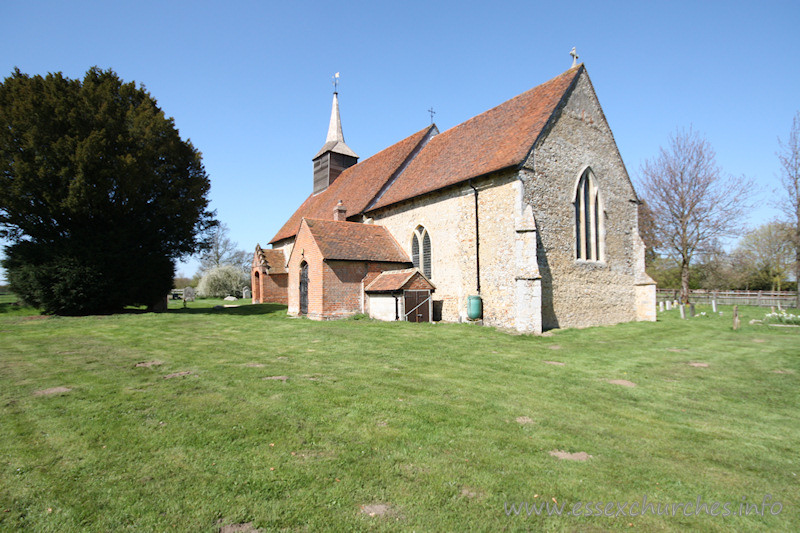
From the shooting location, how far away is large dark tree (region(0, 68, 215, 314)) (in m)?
17.0

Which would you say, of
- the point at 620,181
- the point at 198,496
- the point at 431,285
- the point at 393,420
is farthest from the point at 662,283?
the point at 198,496

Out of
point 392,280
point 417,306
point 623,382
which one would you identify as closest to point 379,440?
point 623,382

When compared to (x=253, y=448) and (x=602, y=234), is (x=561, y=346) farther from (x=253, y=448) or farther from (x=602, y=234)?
(x=253, y=448)

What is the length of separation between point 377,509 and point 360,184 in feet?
79.4

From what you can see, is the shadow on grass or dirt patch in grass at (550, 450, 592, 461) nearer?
dirt patch in grass at (550, 450, 592, 461)

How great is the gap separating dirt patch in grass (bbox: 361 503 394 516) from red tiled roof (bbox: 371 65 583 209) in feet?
43.0

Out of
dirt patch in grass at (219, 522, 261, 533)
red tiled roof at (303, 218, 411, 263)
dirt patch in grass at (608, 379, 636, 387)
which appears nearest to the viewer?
dirt patch in grass at (219, 522, 261, 533)

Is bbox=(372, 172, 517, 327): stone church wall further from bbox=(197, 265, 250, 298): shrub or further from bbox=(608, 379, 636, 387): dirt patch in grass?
bbox=(197, 265, 250, 298): shrub

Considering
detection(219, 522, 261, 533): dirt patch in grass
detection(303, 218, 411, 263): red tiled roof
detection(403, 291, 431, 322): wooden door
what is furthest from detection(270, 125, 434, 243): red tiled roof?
detection(219, 522, 261, 533): dirt patch in grass

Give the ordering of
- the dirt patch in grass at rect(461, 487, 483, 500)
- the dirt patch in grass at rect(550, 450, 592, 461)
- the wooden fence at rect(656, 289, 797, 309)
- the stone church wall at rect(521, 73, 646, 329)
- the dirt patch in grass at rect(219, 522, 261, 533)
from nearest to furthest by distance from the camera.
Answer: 1. the dirt patch in grass at rect(219, 522, 261, 533)
2. the dirt patch in grass at rect(461, 487, 483, 500)
3. the dirt patch in grass at rect(550, 450, 592, 461)
4. the stone church wall at rect(521, 73, 646, 329)
5. the wooden fence at rect(656, 289, 797, 309)

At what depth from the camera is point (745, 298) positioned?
1215 inches

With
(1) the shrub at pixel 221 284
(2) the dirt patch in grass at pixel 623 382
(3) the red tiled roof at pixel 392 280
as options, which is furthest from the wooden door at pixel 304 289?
(1) the shrub at pixel 221 284

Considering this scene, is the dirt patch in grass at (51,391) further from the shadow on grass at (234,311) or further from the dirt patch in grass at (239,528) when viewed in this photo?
the shadow on grass at (234,311)

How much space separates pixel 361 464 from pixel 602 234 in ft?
55.3
